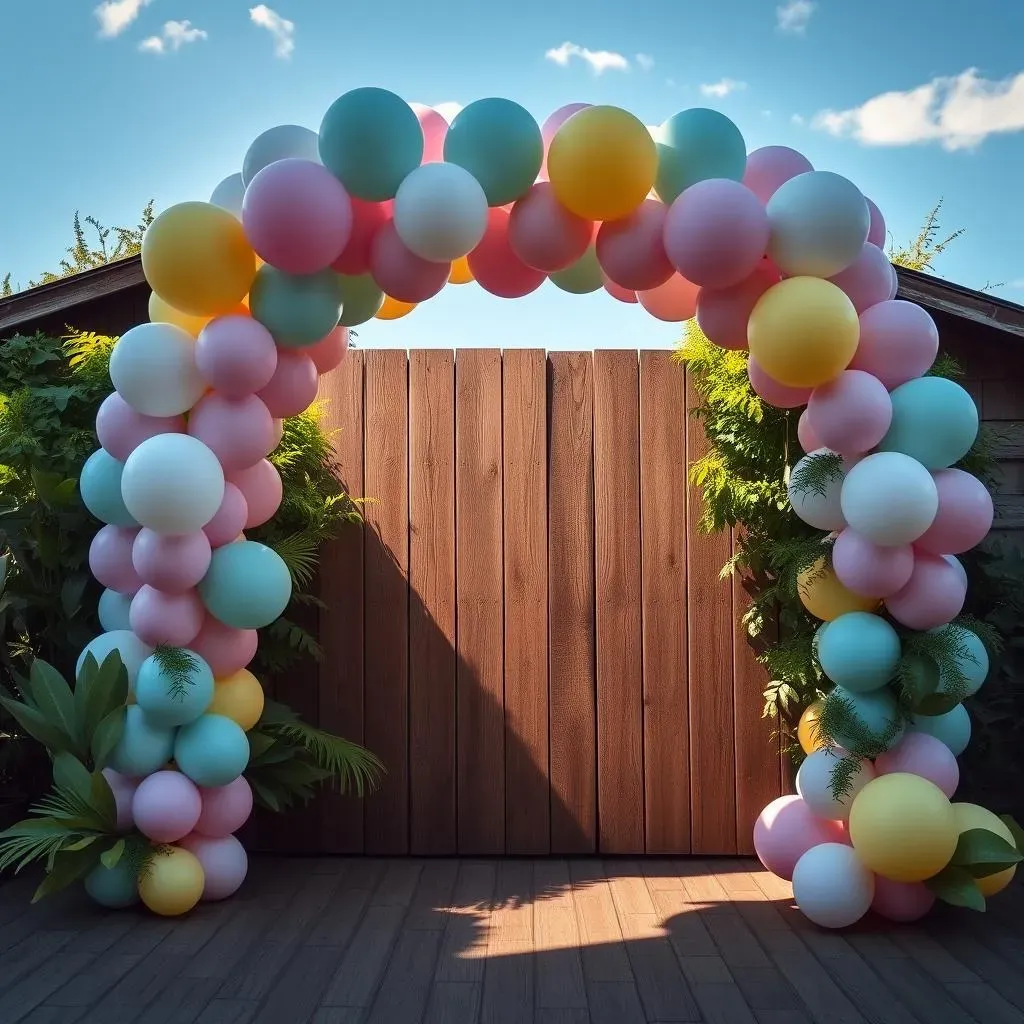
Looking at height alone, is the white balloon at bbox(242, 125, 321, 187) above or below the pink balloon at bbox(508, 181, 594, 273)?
above

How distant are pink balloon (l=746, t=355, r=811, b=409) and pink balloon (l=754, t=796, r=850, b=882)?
4.24 ft

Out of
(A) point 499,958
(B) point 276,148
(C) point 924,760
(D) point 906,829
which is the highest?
(B) point 276,148

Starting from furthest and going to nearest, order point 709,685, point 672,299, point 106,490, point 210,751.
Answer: point 709,685 → point 672,299 → point 106,490 → point 210,751

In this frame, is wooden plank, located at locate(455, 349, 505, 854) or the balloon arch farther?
wooden plank, located at locate(455, 349, 505, 854)

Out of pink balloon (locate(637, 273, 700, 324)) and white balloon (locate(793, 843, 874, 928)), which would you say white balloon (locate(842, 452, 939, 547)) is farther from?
white balloon (locate(793, 843, 874, 928))

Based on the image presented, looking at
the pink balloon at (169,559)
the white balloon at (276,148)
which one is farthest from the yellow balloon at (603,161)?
the pink balloon at (169,559)

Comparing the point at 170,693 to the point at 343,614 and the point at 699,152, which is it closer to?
the point at 343,614

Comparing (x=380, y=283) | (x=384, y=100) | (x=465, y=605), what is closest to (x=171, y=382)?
(x=380, y=283)

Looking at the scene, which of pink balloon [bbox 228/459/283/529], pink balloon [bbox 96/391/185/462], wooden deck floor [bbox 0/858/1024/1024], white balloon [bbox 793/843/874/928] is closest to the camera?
wooden deck floor [bbox 0/858/1024/1024]

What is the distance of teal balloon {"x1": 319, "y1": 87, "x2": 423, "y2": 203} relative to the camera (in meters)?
2.78

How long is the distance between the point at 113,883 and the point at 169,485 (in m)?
1.25

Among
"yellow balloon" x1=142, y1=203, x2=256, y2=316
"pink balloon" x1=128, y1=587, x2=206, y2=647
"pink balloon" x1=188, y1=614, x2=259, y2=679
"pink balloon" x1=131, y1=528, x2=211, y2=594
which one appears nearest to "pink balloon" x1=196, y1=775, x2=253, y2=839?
"pink balloon" x1=188, y1=614, x2=259, y2=679

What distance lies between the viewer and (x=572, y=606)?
3855 mm

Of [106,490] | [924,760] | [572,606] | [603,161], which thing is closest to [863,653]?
[924,760]
